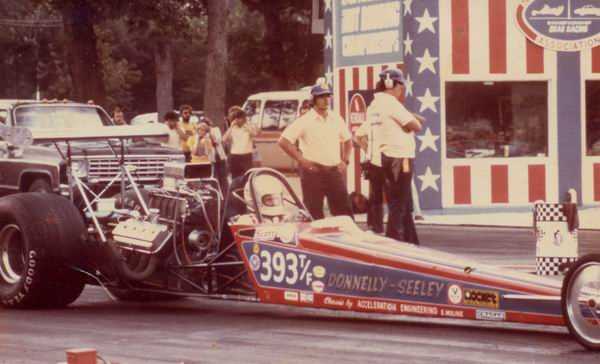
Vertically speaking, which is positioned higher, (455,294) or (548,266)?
(455,294)

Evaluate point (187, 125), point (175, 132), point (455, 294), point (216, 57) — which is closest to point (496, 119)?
point (175, 132)

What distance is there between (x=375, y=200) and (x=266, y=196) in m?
6.25

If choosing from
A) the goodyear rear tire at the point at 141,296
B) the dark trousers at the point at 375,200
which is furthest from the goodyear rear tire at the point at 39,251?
the dark trousers at the point at 375,200

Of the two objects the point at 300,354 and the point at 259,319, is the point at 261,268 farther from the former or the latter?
the point at 300,354

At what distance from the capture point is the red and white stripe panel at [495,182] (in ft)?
72.6

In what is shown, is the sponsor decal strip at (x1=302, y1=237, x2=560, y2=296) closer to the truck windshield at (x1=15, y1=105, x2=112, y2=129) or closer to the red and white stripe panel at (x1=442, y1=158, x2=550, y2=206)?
the truck windshield at (x1=15, y1=105, x2=112, y2=129)

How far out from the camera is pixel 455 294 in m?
9.18

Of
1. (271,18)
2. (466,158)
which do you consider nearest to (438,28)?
(466,158)

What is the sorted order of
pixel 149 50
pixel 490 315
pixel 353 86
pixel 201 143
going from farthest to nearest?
pixel 149 50
pixel 201 143
pixel 353 86
pixel 490 315

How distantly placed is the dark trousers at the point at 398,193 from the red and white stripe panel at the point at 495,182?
7.67m

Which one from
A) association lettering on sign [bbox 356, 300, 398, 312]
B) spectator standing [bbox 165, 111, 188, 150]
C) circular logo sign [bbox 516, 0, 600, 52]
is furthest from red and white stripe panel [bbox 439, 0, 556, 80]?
association lettering on sign [bbox 356, 300, 398, 312]

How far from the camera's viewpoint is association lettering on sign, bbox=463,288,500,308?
9.00 meters

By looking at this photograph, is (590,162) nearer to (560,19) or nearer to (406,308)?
(560,19)

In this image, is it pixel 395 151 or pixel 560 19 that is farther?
pixel 560 19
